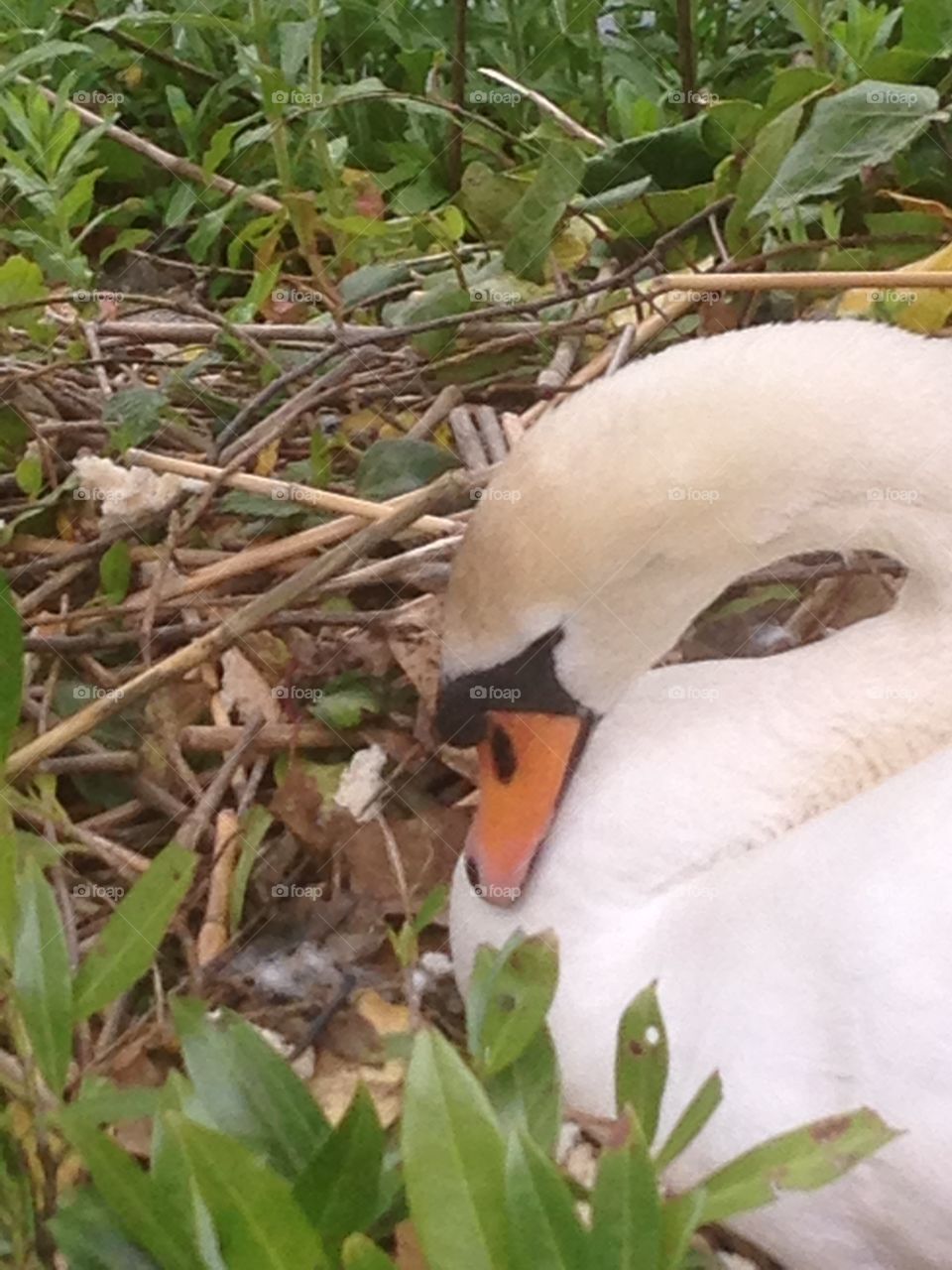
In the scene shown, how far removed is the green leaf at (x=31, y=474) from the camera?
3.72ft

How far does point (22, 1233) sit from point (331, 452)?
2.43 feet

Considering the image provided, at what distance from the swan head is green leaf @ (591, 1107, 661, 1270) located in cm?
41

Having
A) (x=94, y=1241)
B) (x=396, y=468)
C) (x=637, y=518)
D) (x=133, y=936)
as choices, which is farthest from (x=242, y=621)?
(x=94, y=1241)

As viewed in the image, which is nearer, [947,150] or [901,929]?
[901,929]

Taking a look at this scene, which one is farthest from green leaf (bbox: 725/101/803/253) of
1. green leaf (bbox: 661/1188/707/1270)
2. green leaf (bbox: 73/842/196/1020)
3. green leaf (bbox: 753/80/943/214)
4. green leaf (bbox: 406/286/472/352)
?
green leaf (bbox: 661/1188/707/1270)

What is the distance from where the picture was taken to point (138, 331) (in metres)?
1.26

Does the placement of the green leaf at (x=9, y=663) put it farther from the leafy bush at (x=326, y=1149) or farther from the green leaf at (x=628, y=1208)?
the green leaf at (x=628, y=1208)

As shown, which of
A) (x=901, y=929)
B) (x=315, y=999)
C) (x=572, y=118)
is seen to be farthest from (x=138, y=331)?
(x=901, y=929)

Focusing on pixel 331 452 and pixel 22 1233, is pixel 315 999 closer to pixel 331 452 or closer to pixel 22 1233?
pixel 22 1233

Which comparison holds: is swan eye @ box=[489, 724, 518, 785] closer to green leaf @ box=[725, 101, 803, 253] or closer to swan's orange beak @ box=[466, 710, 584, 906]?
swan's orange beak @ box=[466, 710, 584, 906]

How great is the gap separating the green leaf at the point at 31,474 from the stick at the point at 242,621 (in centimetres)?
20

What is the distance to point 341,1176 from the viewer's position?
493mm

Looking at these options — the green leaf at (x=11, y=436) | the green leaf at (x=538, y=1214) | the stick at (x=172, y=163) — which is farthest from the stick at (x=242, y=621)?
the green leaf at (x=538, y=1214)

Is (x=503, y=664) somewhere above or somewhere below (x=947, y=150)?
below
